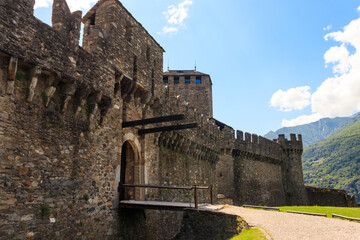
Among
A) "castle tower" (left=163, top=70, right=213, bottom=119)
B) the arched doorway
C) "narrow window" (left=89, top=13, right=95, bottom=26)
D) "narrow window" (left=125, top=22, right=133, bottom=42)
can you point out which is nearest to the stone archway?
the arched doorway

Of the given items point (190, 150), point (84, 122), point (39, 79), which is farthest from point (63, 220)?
point (190, 150)

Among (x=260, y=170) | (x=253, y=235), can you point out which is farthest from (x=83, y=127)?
(x=260, y=170)

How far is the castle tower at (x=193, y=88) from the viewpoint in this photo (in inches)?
1193

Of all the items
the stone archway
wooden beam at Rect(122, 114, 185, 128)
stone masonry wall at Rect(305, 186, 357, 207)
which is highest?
wooden beam at Rect(122, 114, 185, 128)

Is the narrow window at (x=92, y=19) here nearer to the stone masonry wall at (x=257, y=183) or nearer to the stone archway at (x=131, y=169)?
the stone archway at (x=131, y=169)

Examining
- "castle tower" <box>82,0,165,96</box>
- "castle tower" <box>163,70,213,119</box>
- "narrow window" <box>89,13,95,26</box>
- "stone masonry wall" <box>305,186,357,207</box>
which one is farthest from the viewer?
"castle tower" <box>163,70,213,119</box>

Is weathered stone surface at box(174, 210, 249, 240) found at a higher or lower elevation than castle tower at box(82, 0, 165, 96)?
lower

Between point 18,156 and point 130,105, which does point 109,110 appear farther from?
point 18,156

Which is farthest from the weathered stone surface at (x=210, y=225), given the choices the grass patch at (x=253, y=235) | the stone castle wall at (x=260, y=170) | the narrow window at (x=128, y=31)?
the stone castle wall at (x=260, y=170)

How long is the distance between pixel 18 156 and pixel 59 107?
68.6 inches

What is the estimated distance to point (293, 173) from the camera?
32844mm

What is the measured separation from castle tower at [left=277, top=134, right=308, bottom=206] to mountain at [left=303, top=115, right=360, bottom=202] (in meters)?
38.2

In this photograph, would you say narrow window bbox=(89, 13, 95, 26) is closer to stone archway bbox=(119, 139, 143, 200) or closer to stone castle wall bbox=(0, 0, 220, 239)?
stone castle wall bbox=(0, 0, 220, 239)

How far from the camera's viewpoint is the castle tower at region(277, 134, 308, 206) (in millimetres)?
31859
